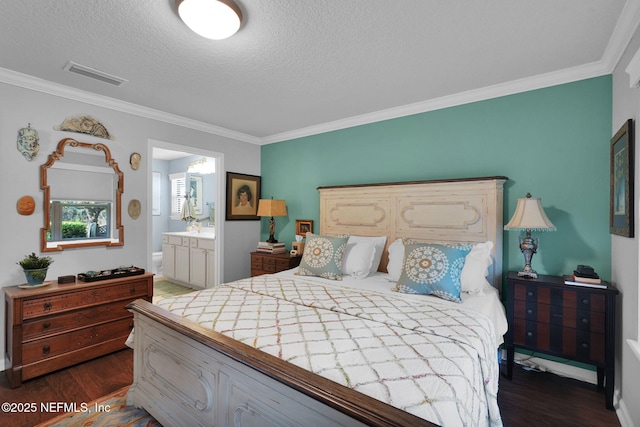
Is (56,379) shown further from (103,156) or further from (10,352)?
(103,156)

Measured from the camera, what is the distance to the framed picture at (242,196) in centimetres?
440

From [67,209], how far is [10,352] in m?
1.25

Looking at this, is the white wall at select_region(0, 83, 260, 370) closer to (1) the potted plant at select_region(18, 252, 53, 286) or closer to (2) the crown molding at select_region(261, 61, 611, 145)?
(1) the potted plant at select_region(18, 252, 53, 286)

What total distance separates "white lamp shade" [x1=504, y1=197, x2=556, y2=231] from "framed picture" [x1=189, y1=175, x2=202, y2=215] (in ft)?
17.9

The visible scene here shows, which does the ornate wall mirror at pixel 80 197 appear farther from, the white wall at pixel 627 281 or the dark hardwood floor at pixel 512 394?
the white wall at pixel 627 281

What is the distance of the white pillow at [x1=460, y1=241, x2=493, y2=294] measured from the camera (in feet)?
7.93

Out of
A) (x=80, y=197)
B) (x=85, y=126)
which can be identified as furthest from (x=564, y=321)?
(x=85, y=126)

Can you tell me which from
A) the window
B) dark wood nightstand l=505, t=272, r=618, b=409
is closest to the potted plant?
the window

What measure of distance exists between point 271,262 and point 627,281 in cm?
335

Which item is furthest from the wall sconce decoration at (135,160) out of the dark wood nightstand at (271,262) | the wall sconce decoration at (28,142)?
the dark wood nightstand at (271,262)

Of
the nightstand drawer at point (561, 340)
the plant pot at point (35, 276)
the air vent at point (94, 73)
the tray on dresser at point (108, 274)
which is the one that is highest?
the air vent at point (94, 73)

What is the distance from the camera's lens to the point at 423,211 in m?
3.15

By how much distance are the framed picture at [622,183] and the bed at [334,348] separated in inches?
28.6

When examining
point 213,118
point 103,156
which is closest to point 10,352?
point 103,156
